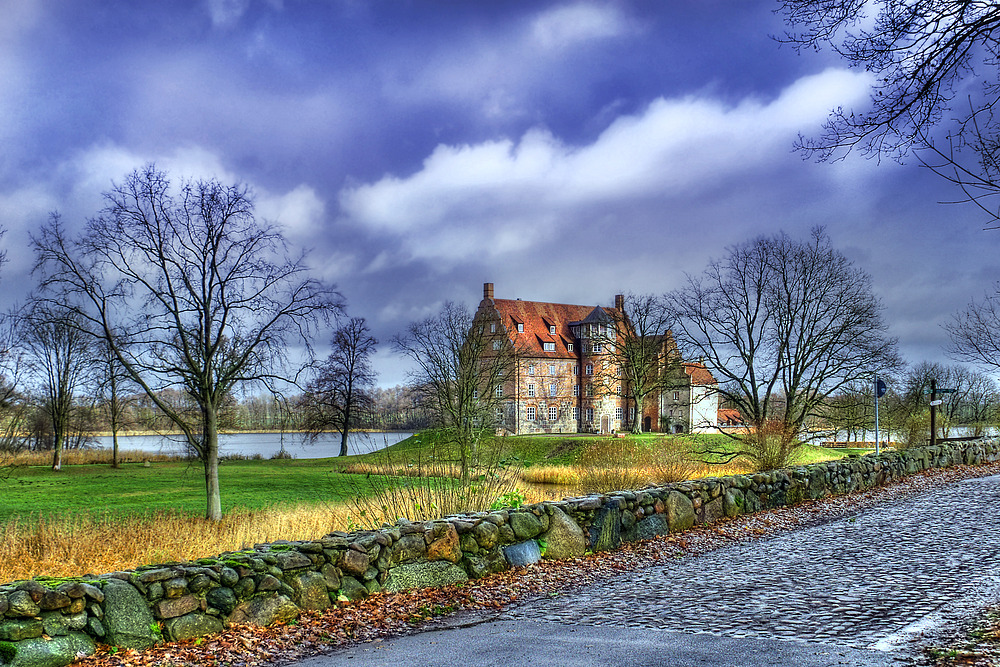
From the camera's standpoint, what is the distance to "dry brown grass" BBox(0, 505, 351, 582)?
10828mm

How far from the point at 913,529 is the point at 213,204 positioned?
591 inches

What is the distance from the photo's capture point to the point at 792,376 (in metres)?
35.7

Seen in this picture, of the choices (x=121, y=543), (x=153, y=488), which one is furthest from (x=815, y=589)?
(x=153, y=488)

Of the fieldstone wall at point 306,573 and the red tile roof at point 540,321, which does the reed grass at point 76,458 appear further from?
the fieldstone wall at point 306,573

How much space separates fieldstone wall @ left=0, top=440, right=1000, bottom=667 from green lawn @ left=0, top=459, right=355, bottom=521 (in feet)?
25.8

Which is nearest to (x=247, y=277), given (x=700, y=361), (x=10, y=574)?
(x=10, y=574)

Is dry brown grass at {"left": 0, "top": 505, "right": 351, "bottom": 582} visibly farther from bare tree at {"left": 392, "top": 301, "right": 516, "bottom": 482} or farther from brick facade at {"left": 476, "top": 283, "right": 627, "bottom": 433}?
brick facade at {"left": 476, "top": 283, "right": 627, "bottom": 433}

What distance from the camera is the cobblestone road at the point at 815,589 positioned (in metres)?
6.58

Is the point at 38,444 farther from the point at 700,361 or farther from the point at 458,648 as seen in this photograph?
the point at 458,648

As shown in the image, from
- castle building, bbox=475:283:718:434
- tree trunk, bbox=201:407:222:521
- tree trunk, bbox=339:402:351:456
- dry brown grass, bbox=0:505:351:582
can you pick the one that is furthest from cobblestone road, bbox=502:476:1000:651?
castle building, bbox=475:283:718:434

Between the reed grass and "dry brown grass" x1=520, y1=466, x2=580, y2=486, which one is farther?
the reed grass

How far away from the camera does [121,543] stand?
12.4 m

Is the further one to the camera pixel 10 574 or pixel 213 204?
pixel 213 204

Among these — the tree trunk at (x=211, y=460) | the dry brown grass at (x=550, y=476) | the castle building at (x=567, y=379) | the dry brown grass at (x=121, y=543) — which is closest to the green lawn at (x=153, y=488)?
the tree trunk at (x=211, y=460)
